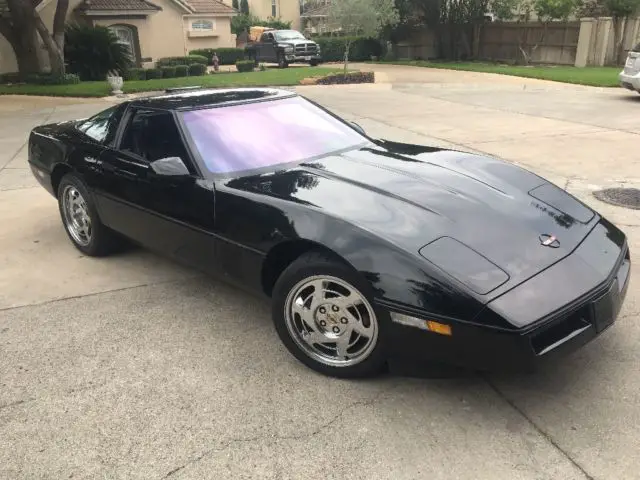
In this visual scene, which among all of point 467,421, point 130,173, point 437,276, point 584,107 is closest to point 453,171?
point 437,276

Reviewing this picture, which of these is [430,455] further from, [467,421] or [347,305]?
[347,305]

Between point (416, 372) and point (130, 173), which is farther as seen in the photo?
point (130, 173)

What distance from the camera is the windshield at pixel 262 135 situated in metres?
3.71

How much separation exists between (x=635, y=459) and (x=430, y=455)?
2.76 ft

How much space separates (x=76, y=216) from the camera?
490 cm

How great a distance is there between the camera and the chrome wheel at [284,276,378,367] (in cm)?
284

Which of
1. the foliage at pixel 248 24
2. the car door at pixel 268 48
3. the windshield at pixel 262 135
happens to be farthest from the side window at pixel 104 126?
the foliage at pixel 248 24

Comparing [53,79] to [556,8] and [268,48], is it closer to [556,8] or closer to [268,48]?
[268,48]

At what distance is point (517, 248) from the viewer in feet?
9.36

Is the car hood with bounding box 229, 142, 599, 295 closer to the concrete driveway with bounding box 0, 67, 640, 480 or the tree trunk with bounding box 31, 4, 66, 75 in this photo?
the concrete driveway with bounding box 0, 67, 640, 480

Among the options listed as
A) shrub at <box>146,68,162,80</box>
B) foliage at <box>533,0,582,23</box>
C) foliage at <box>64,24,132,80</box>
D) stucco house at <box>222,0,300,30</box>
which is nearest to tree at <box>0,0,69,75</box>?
foliage at <box>64,24,132,80</box>

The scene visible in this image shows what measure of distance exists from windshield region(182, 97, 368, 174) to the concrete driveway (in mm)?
971

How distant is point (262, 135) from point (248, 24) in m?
52.9

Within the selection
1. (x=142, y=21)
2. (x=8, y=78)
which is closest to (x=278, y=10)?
(x=142, y=21)
